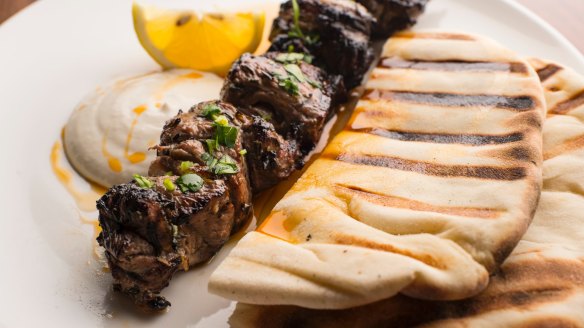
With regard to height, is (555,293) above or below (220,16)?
below

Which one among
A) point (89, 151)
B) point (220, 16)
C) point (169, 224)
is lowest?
point (89, 151)

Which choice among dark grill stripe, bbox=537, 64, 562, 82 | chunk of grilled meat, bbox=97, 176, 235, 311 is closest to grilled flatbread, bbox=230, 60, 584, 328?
chunk of grilled meat, bbox=97, 176, 235, 311

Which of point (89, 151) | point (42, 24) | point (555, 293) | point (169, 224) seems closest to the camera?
point (555, 293)

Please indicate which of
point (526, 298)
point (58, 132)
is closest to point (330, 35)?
point (58, 132)


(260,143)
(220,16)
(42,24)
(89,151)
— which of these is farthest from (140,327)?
(42,24)

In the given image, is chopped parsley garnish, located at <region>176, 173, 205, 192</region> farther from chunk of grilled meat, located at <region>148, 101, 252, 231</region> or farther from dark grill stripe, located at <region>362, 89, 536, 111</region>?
dark grill stripe, located at <region>362, 89, 536, 111</region>

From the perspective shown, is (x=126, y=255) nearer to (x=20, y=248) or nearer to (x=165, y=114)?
(x=20, y=248)

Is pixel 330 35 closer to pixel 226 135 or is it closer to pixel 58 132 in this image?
pixel 226 135
